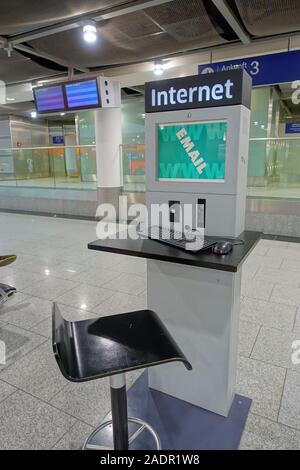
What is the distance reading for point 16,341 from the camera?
2.39 m

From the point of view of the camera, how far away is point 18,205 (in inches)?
319

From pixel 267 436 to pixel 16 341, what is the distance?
1837 mm

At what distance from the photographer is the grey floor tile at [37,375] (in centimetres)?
188

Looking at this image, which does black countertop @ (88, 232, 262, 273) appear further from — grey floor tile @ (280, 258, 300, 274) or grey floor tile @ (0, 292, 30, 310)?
grey floor tile @ (280, 258, 300, 274)

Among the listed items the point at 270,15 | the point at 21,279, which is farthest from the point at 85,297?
the point at 270,15

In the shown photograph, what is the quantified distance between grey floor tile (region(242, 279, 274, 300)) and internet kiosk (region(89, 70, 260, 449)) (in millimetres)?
1523

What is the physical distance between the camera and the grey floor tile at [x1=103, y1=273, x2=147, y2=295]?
3275 millimetres

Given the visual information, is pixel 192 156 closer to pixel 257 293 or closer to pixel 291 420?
pixel 291 420

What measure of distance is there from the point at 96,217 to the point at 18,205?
271 cm

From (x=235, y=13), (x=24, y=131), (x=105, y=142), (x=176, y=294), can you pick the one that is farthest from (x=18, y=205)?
(x=176, y=294)

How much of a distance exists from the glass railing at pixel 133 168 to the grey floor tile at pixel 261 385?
4.79m

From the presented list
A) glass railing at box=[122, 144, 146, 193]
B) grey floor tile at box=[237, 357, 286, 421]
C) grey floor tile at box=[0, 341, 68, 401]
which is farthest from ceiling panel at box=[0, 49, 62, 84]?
grey floor tile at box=[237, 357, 286, 421]
